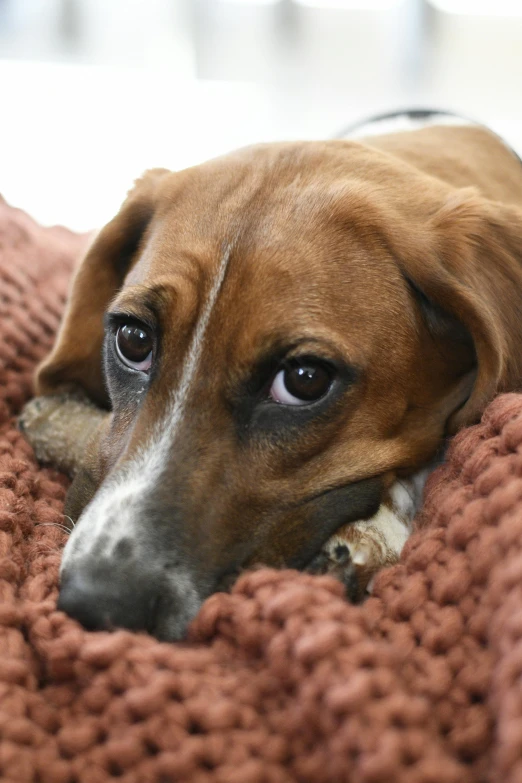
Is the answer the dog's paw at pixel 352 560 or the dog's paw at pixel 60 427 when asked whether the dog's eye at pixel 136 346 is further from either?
the dog's paw at pixel 352 560

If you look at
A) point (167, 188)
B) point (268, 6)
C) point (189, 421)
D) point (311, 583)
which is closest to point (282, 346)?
point (189, 421)

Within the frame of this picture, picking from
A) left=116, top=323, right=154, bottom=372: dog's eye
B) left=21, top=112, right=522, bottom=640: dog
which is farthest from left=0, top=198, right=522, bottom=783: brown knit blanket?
left=116, top=323, right=154, bottom=372: dog's eye

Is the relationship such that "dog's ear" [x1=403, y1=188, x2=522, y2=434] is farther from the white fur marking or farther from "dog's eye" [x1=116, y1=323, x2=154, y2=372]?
"dog's eye" [x1=116, y1=323, x2=154, y2=372]

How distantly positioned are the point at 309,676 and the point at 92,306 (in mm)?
1562

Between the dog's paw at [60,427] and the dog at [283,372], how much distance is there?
68 millimetres

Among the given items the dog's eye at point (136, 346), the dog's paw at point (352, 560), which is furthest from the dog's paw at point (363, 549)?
the dog's eye at point (136, 346)

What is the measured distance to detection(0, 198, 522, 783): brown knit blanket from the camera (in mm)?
1229

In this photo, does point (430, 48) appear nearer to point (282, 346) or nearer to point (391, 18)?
point (391, 18)

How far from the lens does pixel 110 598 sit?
160 centimetres

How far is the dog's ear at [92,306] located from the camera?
2.53 m

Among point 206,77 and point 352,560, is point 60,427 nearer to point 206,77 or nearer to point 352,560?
point 352,560

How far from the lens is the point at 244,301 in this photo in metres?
1.88

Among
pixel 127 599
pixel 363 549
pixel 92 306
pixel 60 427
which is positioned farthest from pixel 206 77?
pixel 127 599

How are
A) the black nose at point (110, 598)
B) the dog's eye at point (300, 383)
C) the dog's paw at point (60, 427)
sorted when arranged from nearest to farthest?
the black nose at point (110, 598)
the dog's eye at point (300, 383)
the dog's paw at point (60, 427)
